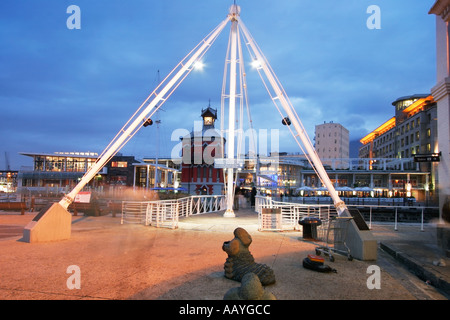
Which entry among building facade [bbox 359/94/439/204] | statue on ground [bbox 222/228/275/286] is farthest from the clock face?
statue on ground [bbox 222/228/275/286]

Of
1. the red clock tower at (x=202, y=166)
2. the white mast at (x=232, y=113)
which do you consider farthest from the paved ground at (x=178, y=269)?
the red clock tower at (x=202, y=166)

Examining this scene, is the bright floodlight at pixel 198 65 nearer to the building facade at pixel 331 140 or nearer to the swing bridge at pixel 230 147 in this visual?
the swing bridge at pixel 230 147

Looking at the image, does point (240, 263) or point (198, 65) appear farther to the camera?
point (198, 65)

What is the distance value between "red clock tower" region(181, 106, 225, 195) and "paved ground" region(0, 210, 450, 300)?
3607cm

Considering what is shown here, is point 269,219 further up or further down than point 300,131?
further down

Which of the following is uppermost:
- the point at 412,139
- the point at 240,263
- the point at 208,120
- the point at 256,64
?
the point at 208,120

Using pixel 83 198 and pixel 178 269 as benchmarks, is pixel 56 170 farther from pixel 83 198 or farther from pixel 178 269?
pixel 178 269

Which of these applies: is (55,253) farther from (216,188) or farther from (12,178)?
(12,178)

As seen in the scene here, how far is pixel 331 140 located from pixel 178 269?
11812cm

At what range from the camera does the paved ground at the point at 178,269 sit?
18.6 ft

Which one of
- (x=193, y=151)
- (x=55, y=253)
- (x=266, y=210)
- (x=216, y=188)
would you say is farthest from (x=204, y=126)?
(x=55, y=253)

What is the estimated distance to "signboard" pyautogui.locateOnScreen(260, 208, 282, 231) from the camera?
13.8 meters

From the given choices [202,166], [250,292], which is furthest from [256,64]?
[202,166]

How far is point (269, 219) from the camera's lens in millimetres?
13891
